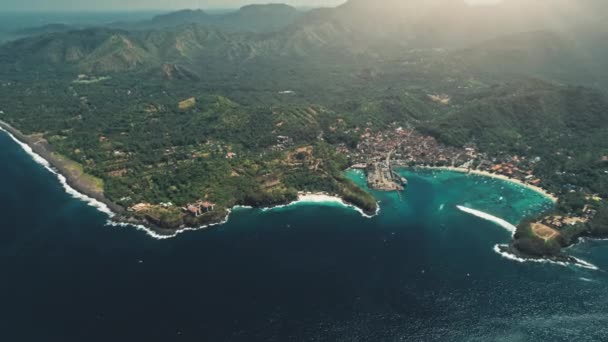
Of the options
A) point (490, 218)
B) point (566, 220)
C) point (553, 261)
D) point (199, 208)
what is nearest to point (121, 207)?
point (199, 208)

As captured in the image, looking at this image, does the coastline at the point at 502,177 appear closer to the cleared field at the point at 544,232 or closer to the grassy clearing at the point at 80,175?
the cleared field at the point at 544,232

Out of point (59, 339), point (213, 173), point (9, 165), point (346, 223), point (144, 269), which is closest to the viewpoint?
point (59, 339)

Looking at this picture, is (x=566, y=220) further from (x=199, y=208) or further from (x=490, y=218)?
(x=199, y=208)

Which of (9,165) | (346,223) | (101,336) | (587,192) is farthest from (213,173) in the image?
(587,192)

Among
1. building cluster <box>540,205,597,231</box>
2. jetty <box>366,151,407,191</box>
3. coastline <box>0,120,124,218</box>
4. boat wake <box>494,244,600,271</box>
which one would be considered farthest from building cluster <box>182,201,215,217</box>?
building cluster <box>540,205,597,231</box>

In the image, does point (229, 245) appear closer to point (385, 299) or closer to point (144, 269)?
point (144, 269)

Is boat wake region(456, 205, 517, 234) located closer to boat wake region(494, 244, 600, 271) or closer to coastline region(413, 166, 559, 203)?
boat wake region(494, 244, 600, 271)

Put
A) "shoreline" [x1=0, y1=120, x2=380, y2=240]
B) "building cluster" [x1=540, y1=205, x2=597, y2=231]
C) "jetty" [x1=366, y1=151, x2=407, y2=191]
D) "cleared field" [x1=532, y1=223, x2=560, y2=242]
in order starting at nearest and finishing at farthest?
"cleared field" [x1=532, y1=223, x2=560, y2=242] → "building cluster" [x1=540, y1=205, x2=597, y2=231] → "shoreline" [x1=0, y1=120, x2=380, y2=240] → "jetty" [x1=366, y1=151, x2=407, y2=191]

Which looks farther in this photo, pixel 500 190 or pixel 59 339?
pixel 500 190
